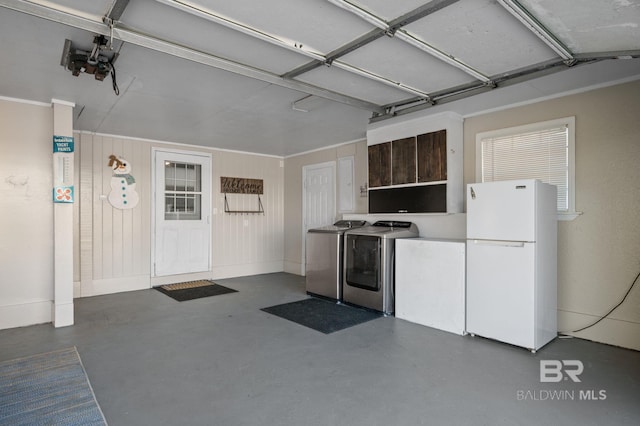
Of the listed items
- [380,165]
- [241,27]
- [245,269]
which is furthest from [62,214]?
[380,165]

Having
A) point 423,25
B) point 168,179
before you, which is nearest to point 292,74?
point 423,25

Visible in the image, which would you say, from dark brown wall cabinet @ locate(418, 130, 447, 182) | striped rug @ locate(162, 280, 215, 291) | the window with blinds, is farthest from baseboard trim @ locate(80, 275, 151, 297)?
the window with blinds

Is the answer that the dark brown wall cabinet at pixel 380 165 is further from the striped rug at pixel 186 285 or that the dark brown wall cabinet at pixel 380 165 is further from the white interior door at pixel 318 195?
the striped rug at pixel 186 285

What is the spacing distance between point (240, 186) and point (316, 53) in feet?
15.1

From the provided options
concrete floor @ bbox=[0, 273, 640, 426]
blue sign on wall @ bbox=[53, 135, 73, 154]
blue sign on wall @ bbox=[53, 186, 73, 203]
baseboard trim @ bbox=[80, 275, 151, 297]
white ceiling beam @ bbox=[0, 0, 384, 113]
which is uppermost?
white ceiling beam @ bbox=[0, 0, 384, 113]

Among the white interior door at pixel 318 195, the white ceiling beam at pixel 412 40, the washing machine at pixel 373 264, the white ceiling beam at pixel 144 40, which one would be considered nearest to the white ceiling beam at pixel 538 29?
the white ceiling beam at pixel 412 40

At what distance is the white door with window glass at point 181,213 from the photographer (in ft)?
20.0

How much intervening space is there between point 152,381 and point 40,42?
2595 mm

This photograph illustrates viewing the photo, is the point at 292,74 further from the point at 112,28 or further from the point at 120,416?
the point at 120,416

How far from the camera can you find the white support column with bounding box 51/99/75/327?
3.90m

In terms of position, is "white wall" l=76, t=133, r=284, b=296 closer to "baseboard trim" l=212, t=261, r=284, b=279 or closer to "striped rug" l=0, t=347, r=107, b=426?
"baseboard trim" l=212, t=261, r=284, b=279

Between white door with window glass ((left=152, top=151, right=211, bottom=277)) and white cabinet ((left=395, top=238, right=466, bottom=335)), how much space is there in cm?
386

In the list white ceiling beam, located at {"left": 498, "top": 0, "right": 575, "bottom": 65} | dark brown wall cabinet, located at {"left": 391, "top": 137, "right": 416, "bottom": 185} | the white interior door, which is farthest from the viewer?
the white interior door

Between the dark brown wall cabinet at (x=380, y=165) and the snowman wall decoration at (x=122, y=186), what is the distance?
12.6 ft
